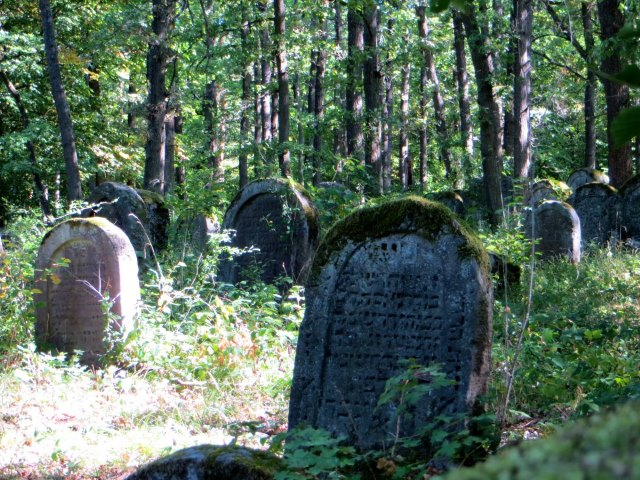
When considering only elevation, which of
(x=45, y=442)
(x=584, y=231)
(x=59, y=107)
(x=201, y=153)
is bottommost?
(x=45, y=442)

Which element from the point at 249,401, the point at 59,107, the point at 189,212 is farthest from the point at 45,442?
the point at 59,107

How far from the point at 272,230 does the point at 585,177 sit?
44.0 ft

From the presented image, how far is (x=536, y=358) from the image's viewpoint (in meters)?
6.43

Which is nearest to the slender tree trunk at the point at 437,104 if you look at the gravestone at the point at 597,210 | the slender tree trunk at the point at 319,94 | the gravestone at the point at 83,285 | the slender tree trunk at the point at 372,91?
the slender tree trunk at the point at 319,94

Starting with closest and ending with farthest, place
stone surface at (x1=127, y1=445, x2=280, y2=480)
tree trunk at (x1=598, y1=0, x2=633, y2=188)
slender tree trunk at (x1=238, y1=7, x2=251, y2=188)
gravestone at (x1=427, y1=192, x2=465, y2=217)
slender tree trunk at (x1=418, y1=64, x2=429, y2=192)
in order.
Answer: stone surface at (x1=127, y1=445, x2=280, y2=480) → tree trunk at (x1=598, y1=0, x2=633, y2=188) → slender tree trunk at (x1=238, y1=7, x2=251, y2=188) → gravestone at (x1=427, y1=192, x2=465, y2=217) → slender tree trunk at (x1=418, y1=64, x2=429, y2=192)

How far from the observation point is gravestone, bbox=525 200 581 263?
43.0 ft

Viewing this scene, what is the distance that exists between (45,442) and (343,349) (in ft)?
8.09

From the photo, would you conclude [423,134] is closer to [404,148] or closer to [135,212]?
[404,148]

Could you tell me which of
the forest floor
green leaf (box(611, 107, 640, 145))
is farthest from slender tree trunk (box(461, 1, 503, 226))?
green leaf (box(611, 107, 640, 145))

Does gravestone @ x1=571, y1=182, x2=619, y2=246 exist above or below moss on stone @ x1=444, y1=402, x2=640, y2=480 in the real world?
above

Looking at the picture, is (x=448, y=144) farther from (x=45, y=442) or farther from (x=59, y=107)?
(x=45, y=442)

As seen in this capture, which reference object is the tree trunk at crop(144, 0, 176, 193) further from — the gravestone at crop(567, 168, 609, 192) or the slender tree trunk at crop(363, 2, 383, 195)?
the gravestone at crop(567, 168, 609, 192)

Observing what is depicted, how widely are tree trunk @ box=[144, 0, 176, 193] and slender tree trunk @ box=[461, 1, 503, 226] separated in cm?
616

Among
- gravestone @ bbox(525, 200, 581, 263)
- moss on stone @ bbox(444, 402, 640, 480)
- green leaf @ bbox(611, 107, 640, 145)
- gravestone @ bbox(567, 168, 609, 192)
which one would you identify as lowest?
moss on stone @ bbox(444, 402, 640, 480)
